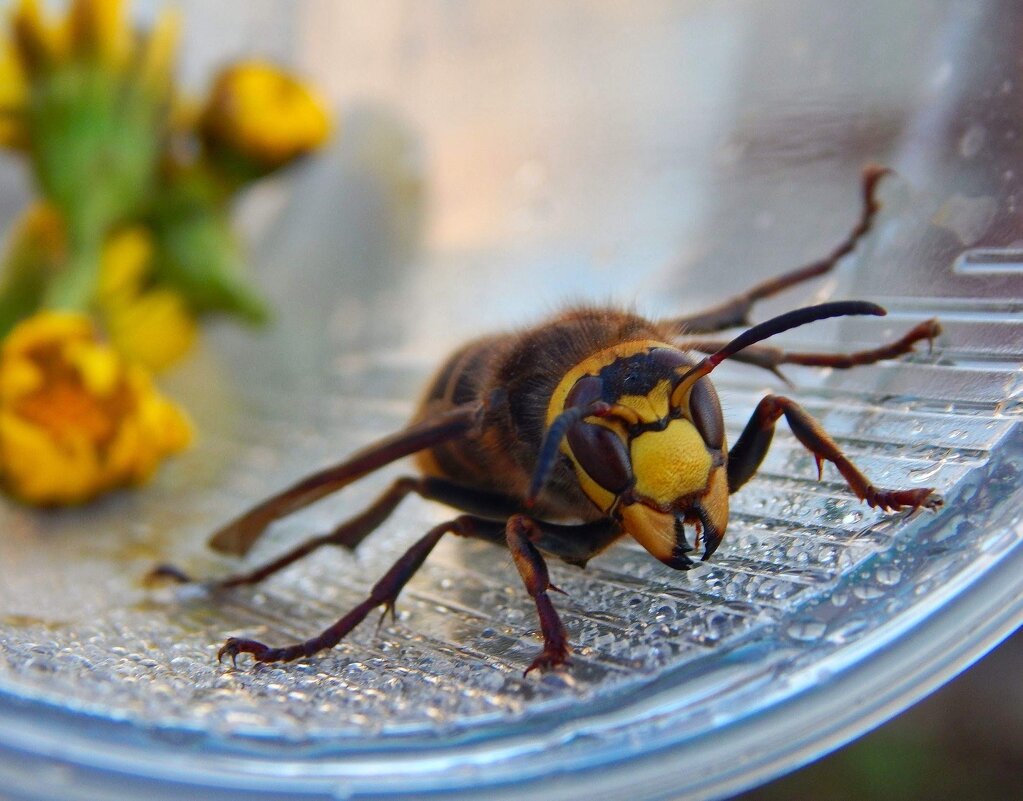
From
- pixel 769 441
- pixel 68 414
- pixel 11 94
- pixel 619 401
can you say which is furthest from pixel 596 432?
pixel 11 94

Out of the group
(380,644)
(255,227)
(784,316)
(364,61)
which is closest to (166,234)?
(255,227)

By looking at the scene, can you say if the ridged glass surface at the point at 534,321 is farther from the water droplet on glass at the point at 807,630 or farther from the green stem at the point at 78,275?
the green stem at the point at 78,275

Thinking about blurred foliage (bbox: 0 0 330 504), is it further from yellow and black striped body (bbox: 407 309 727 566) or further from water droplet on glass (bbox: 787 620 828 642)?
water droplet on glass (bbox: 787 620 828 642)

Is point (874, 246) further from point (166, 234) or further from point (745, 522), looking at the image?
point (166, 234)

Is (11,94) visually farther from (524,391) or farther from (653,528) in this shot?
(653,528)

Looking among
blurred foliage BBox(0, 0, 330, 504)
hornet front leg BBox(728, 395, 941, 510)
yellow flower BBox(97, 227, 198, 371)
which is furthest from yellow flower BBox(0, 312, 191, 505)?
hornet front leg BBox(728, 395, 941, 510)
